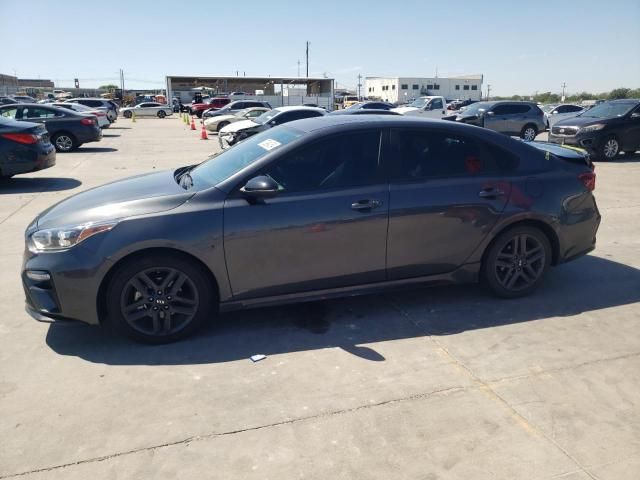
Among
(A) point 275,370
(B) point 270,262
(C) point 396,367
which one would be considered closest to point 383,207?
(B) point 270,262

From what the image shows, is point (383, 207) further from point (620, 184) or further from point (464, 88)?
point (464, 88)

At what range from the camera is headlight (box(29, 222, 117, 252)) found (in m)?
3.54

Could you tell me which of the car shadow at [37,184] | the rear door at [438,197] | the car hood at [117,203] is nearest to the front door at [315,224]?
the rear door at [438,197]

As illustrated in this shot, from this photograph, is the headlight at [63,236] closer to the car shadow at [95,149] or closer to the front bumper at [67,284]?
the front bumper at [67,284]

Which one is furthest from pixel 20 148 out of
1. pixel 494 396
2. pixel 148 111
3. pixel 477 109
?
pixel 148 111

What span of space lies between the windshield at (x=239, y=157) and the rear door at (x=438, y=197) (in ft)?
2.94

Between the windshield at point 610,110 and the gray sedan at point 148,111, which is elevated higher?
the windshield at point 610,110

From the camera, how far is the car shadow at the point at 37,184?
9.89m

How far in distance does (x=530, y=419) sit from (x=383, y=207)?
71.3 inches

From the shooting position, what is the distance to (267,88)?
214ft

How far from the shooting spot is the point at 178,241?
357 cm

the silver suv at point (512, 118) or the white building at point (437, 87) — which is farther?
the white building at point (437, 87)

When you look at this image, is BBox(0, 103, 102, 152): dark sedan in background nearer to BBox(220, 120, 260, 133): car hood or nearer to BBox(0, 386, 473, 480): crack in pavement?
BBox(220, 120, 260, 133): car hood

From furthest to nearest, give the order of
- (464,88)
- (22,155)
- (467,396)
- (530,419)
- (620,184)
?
(464,88)
(620,184)
(22,155)
(467,396)
(530,419)
